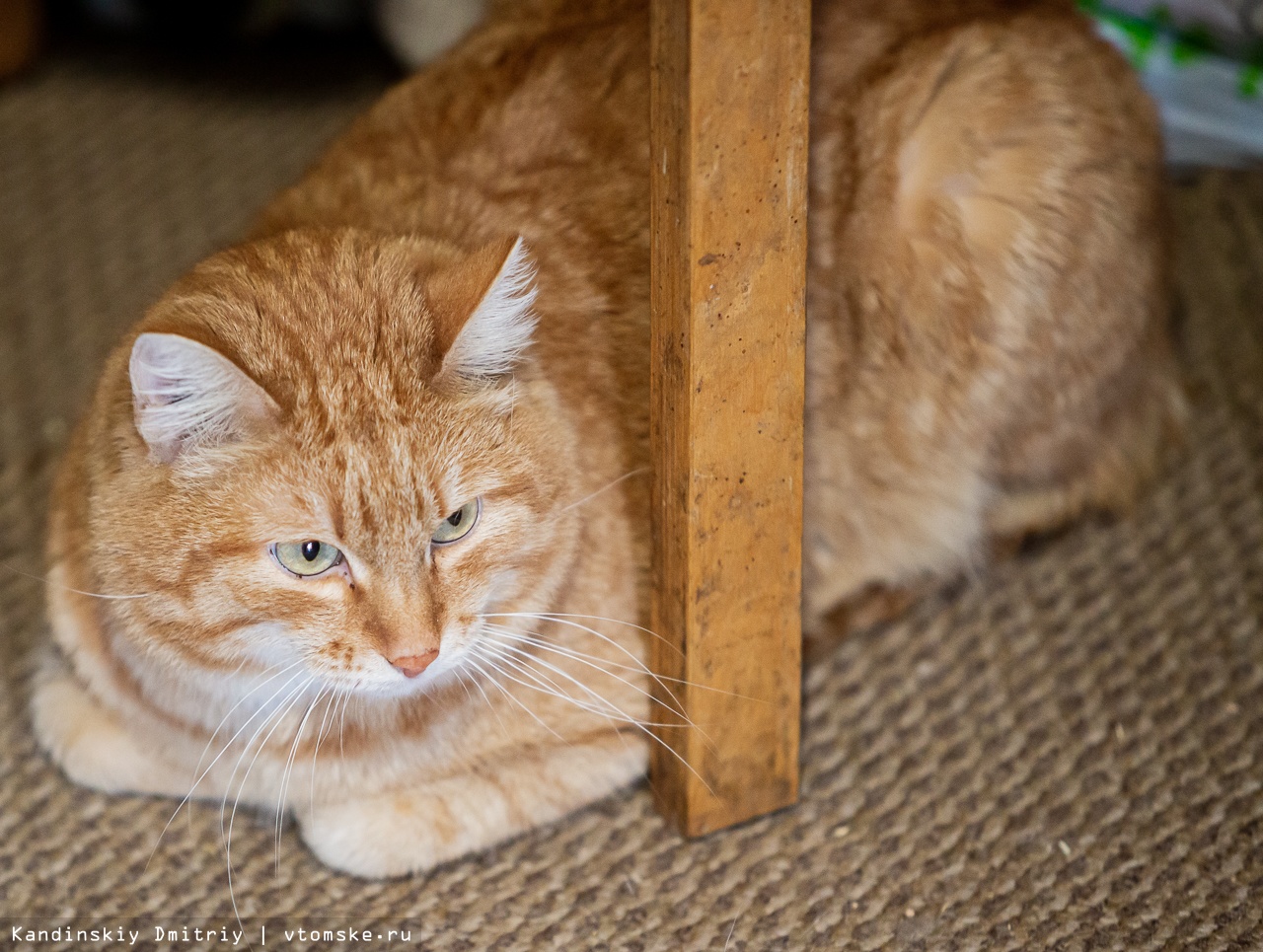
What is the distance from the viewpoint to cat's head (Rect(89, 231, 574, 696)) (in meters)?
1.29

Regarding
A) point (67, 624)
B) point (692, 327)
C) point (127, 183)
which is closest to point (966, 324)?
point (692, 327)

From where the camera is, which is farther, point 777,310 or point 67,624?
point 67,624

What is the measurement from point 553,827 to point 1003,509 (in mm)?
832

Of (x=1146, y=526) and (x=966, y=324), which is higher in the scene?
(x=966, y=324)

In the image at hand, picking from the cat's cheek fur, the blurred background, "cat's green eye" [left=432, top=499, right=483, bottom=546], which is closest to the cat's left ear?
"cat's green eye" [left=432, top=499, right=483, bottom=546]

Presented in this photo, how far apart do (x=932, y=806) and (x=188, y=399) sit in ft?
3.28

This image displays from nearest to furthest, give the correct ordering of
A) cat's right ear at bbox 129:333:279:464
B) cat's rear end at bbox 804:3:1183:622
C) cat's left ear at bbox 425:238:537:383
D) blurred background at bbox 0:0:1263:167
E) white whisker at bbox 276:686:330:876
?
cat's right ear at bbox 129:333:279:464 < cat's left ear at bbox 425:238:537:383 < white whisker at bbox 276:686:330:876 < cat's rear end at bbox 804:3:1183:622 < blurred background at bbox 0:0:1263:167

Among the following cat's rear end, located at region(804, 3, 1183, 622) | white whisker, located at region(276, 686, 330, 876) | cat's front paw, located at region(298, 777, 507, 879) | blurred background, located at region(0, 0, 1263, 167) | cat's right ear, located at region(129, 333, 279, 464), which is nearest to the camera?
cat's right ear, located at region(129, 333, 279, 464)

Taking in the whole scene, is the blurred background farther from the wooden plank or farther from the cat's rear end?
the wooden plank

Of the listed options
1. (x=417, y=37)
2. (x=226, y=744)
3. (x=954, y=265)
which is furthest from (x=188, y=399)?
(x=417, y=37)

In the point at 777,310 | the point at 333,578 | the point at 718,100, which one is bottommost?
the point at 333,578

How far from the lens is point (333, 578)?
132cm

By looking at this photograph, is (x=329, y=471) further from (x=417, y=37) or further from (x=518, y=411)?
(x=417, y=37)

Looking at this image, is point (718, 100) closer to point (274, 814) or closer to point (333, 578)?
point (333, 578)
